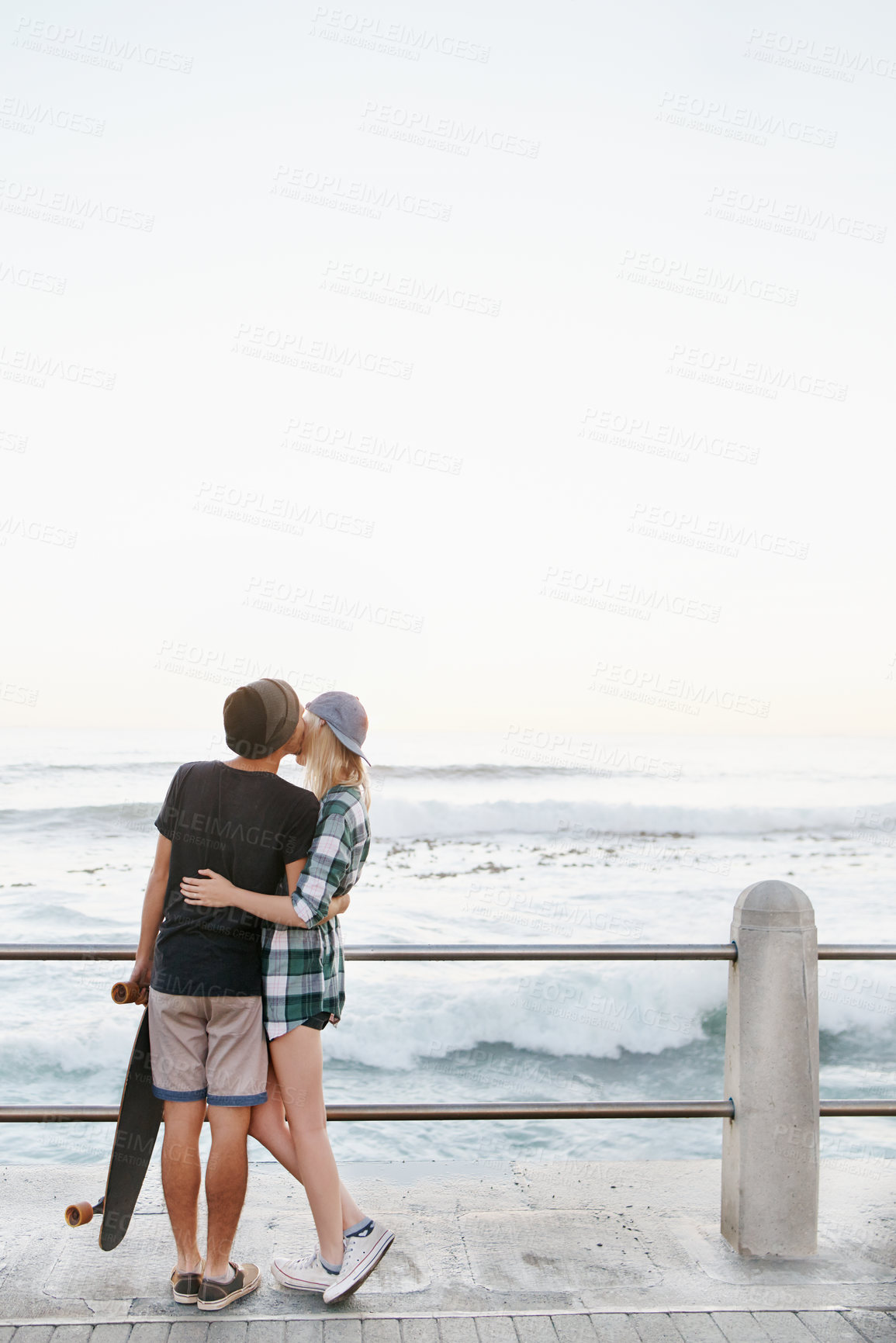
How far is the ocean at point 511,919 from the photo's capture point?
32.5 ft

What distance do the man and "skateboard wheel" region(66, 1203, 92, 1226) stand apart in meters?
0.22

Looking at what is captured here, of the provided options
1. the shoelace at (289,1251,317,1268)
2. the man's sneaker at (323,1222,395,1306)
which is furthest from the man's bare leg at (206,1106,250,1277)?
the man's sneaker at (323,1222,395,1306)

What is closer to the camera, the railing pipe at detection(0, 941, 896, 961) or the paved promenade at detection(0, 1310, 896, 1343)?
the paved promenade at detection(0, 1310, 896, 1343)

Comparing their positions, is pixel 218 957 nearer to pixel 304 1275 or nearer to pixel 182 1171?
pixel 182 1171

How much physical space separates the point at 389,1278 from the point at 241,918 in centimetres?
126

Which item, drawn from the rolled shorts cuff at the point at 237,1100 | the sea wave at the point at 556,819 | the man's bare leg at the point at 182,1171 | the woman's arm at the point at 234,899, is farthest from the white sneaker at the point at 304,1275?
the sea wave at the point at 556,819

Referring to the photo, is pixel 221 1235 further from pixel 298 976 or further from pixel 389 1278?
pixel 298 976

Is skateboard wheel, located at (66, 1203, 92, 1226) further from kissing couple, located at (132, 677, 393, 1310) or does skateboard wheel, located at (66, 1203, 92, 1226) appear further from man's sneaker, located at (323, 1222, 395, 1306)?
man's sneaker, located at (323, 1222, 395, 1306)

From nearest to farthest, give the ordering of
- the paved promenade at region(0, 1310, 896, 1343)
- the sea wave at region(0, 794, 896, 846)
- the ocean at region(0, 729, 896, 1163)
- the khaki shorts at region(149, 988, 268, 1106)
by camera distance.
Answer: the paved promenade at region(0, 1310, 896, 1343) → the khaki shorts at region(149, 988, 268, 1106) → the ocean at region(0, 729, 896, 1163) → the sea wave at region(0, 794, 896, 846)

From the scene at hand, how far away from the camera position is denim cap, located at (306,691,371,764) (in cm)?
294

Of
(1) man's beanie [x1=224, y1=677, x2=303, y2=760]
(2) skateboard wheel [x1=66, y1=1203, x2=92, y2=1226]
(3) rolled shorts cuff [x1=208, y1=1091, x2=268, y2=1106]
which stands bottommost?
(2) skateboard wheel [x1=66, y1=1203, x2=92, y2=1226]

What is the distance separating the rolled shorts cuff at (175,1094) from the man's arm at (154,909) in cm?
25

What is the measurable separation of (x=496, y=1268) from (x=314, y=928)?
4.17 feet

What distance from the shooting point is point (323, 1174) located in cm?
300
